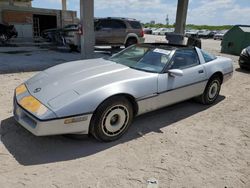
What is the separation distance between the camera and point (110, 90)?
3.45 meters

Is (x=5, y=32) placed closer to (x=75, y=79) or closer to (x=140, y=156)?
(x=75, y=79)

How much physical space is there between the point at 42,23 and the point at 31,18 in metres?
1.82

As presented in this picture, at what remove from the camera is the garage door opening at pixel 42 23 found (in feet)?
74.5

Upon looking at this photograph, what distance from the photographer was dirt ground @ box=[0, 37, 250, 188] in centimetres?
287

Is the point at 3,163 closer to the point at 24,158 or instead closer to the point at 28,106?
the point at 24,158

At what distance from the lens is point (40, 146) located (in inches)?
135

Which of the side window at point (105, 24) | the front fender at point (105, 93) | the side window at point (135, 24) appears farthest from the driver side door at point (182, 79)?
the side window at point (135, 24)

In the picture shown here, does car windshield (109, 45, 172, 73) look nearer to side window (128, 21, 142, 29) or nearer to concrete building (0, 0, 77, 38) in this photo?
side window (128, 21, 142, 29)

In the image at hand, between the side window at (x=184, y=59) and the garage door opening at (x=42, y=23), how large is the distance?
2043 cm

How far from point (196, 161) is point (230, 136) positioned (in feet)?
3.65

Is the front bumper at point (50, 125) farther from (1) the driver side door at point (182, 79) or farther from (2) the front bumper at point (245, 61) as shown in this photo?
(2) the front bumper at point (245, 61)

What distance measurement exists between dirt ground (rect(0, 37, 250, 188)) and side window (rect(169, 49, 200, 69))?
96 cm

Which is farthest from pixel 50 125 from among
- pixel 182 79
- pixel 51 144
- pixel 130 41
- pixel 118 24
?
pixel 130 41

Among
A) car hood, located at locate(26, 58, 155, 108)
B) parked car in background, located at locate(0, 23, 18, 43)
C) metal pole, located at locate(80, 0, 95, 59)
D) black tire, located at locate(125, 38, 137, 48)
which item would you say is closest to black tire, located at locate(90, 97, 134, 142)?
car hood, located at locate(26, 58, 155, 108)
